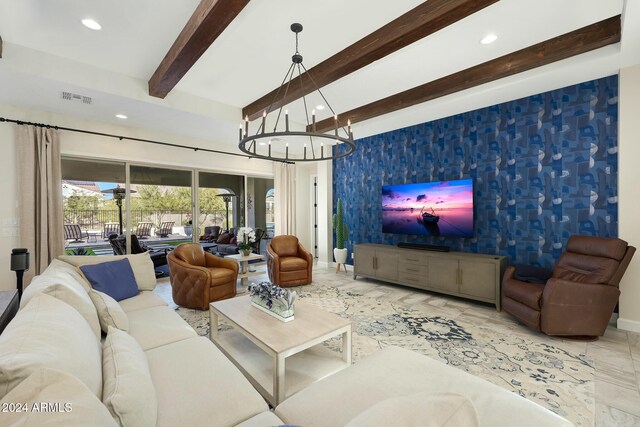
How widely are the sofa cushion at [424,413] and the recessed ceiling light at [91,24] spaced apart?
345 centimetres

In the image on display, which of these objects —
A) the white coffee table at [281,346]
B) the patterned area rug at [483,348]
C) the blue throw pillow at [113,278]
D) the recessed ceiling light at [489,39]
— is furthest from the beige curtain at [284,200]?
the recessed ceiling light at [489,39]

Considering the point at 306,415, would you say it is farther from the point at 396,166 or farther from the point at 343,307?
the point at 396,166

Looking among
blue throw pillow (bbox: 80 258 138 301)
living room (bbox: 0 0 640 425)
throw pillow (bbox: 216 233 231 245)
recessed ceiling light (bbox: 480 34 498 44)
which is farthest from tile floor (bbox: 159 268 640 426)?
recessed ceiling light (bbox: 480 34 498 44)

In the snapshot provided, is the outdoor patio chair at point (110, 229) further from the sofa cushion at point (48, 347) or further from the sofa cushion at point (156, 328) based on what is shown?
the sofa cushion at point (48, 347)

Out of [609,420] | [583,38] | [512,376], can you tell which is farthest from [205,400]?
[583,38]

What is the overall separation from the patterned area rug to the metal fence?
8.13 feet

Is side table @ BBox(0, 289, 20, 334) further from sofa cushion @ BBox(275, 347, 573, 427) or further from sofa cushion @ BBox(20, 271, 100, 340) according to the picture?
sofa cushion @ BBox(275, 347, 573, 427)

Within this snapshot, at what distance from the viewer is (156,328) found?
82.2 inches

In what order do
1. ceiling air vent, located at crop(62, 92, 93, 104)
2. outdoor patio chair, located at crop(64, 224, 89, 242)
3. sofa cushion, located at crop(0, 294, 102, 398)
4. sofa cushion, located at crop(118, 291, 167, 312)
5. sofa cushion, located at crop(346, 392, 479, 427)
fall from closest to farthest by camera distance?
sofa cushion, located at crop(346, 392, 479, 427)
sofa cushion, located at crop(0, 294, 102, 398)
sofa cushion, located at crop(118, 291, 167, 312)
ceiling air vent, located at crop(62, 92, 93, 104)
outdoor patio chair, located at crop(64, 224, 89, 242)

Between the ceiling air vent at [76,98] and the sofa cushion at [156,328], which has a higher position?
the ceiling air vent at [76,98]

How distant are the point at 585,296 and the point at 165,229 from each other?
6.28 m

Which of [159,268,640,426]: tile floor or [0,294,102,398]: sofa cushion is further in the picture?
[159,268,640,426]: tile floor

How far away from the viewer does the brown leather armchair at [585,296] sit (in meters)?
2.68

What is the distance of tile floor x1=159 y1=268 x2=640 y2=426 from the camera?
1.83m
